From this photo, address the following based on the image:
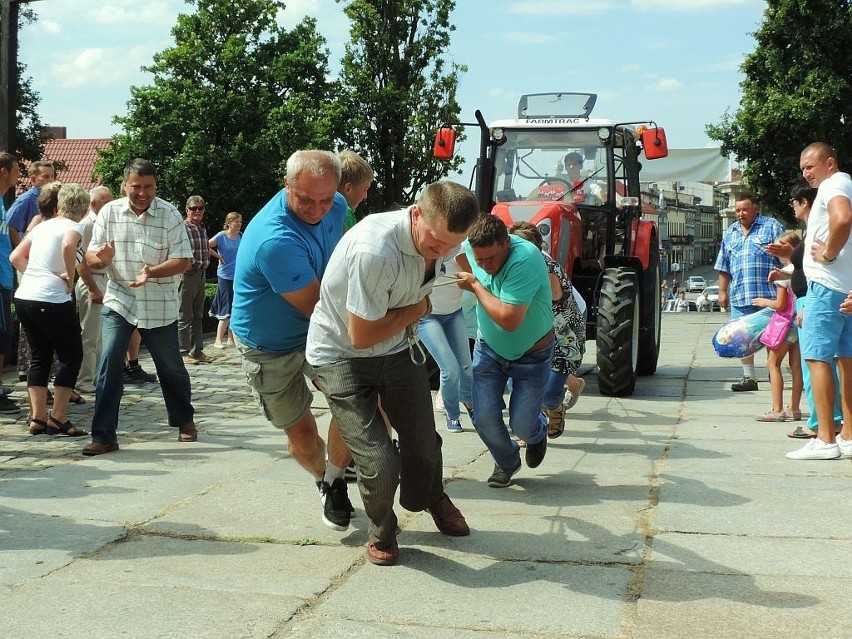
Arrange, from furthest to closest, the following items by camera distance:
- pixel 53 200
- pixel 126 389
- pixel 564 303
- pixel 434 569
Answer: pixel 126 389, pixel 53 200, pixel 564 303, pixel 434 569

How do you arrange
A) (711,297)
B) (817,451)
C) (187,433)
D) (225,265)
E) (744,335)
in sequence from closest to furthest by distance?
(817,451) < (187,433) < (744,335) < (225,265) < (711,297)

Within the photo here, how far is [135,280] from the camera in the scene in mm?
7191

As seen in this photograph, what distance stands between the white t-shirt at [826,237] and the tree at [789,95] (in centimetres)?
2215

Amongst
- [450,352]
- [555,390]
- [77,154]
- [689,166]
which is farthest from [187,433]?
[77,154]

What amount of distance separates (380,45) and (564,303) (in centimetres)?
2891

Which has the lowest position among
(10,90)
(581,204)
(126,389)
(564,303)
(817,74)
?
(126,389)

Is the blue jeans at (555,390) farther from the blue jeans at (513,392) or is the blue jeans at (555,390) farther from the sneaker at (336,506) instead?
the sneaker at (336,506)

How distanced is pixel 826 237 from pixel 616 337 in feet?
10.7

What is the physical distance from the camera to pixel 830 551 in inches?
188

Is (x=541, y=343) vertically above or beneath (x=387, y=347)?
beneath

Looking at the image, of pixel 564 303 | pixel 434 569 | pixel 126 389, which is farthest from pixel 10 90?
pixel 434 569

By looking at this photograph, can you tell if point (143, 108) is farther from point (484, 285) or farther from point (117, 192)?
point (484, 285)

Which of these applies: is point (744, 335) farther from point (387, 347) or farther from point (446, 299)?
point (387, 347)

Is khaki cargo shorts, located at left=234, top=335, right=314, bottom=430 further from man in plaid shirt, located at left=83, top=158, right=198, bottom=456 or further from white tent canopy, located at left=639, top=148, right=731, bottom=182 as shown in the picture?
white tent canopy, located at left=639, top=148, right=731, bottom=182
